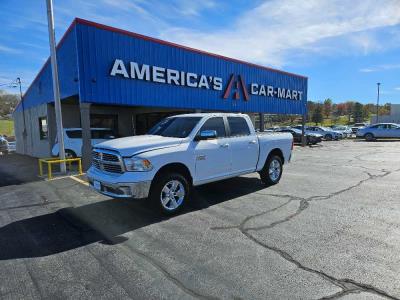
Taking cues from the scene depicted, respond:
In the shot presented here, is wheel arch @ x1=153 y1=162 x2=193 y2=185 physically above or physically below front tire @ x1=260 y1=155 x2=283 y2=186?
above

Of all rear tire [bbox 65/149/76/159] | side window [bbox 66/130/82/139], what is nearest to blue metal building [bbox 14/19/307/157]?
side window [bbox 66/130/82/139]

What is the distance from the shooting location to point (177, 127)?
6.54 meters

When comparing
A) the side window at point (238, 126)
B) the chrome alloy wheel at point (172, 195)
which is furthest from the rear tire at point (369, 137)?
the chrome alloy wheel at point (172, 195)

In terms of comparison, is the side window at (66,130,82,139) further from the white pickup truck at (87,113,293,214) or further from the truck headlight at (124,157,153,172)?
the truck headlight at (124,157,153,172)

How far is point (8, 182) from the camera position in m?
9.56

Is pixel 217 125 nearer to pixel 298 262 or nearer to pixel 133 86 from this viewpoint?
pixel 298 262

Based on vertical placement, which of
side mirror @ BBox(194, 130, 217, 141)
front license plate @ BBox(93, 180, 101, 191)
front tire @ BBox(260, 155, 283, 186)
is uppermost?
side mirror @ BBox(194, 130, 217, 141)

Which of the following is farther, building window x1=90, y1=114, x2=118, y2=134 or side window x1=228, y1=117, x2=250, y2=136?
building window x1=90, y1=114, x2=118, y2=134

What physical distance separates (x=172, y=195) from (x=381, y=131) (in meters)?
31.4

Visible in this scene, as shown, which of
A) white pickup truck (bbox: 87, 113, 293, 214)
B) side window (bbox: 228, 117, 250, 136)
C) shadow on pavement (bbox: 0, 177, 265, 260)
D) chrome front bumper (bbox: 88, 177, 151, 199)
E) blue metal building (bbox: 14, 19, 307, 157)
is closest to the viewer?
shadow on pavement (bbox: 0, 177, 265, 260)

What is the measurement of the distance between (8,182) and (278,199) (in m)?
8.63

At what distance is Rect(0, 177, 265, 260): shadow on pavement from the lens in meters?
4.30

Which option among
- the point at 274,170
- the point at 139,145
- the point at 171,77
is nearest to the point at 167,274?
the point at 139,145

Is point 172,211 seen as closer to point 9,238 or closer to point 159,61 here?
point 9,238
